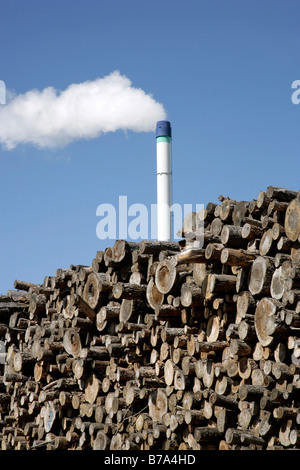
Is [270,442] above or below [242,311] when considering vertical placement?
below

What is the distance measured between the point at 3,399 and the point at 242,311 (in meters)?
5.57

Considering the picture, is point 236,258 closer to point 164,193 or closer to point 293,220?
point 293,220

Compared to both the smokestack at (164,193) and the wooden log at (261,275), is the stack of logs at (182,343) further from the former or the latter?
the smokestack at (164,193)

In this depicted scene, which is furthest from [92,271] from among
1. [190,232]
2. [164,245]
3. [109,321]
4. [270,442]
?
[270,442]

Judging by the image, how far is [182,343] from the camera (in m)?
7.27

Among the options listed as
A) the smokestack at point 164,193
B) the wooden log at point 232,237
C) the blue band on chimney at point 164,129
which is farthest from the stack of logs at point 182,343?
the blue band on chimney at point 164,129

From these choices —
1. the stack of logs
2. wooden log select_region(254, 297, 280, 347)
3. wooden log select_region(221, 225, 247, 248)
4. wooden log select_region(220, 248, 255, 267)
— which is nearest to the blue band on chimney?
the stack of logs

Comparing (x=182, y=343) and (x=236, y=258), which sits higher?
(x=236, y=258)

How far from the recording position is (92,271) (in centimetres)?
907

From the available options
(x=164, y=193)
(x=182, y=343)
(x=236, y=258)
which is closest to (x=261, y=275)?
(x=236, y=258)

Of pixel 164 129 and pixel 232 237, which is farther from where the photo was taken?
pixel 164 129

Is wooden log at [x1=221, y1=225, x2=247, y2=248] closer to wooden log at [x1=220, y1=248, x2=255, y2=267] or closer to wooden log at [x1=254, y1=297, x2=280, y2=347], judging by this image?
wooden log at [x1=220, y1=248, x2=255, y2=267]

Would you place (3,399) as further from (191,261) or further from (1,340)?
(191,261)

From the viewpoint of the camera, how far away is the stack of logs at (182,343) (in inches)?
246
